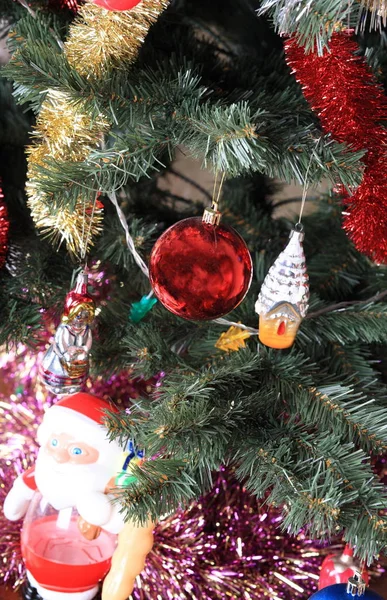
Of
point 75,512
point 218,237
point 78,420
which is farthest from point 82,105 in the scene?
point 75,512

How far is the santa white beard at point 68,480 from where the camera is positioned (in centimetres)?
70

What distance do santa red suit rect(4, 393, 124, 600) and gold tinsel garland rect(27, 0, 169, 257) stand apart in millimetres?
194

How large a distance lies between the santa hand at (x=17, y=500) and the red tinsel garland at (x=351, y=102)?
1.57 feet

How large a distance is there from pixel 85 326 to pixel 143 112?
21 cm

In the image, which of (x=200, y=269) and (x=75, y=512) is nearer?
(x=200, y=269)

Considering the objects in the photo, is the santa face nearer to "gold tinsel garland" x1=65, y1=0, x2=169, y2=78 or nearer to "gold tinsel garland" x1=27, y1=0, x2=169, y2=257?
"gold tinsel garland" x1=27, y1=0, x2=169, y2=257

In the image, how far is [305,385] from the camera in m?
0.67

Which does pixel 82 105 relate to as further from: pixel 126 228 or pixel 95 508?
pixel 95 508

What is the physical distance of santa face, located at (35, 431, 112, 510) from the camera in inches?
27.5

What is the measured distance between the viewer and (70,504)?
2.36 feet

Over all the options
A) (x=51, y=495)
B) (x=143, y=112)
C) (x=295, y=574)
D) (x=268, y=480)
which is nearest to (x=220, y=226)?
(x=143, y=112)

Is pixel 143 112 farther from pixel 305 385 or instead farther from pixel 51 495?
pixel 51 495

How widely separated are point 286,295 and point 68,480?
300 millimetres

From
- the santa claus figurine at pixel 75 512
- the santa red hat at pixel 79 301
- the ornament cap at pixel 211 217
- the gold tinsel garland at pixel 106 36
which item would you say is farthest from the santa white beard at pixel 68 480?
the gold tinsel garland at pixel 106 36
